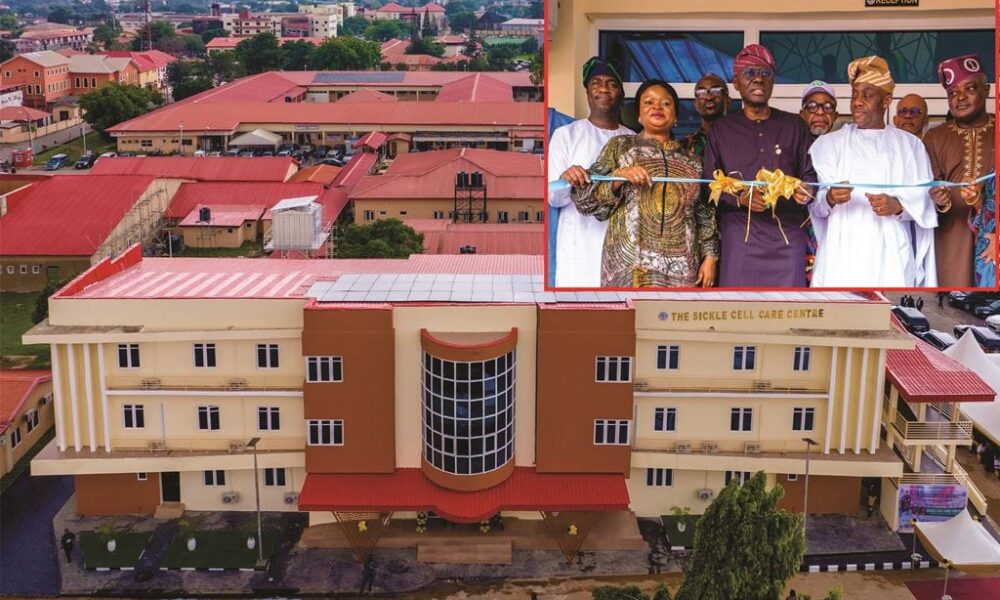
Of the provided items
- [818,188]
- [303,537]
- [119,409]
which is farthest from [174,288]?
[818,188]

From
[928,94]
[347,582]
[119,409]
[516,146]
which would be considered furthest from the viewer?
[516,146]

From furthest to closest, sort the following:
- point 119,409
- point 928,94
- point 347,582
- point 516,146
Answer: point 516,146, point 119,409, point 347,582, point 928,94

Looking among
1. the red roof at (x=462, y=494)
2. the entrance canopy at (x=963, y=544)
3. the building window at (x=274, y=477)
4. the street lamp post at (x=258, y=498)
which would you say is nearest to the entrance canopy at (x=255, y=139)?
the building window at (x=274, y=477)

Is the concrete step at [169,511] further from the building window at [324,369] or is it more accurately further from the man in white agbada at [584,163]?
the man in white agbada at [584,163]

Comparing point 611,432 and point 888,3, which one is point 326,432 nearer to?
point 611,432

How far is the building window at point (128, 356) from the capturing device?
20234mm

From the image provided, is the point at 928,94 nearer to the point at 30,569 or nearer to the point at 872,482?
the point at 872,482

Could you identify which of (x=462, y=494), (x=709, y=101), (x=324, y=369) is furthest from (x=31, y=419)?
(x=709, y=101)

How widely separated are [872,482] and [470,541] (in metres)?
8.29

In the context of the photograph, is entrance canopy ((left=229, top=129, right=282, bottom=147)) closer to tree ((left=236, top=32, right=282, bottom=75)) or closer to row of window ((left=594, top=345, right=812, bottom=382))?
tree ((left=236, top=32, right=282, bottom=75))

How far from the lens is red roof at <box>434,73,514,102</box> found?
67.6 meters

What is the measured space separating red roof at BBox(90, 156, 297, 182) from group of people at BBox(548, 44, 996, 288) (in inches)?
1425

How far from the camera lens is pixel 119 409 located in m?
20.5

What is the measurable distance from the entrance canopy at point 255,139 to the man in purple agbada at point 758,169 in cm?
4768
